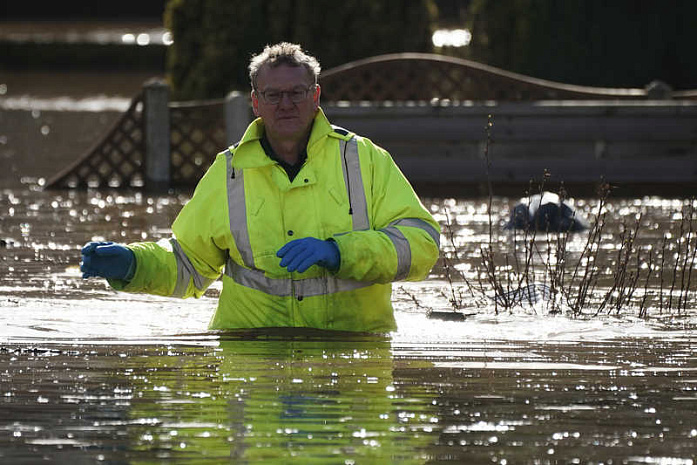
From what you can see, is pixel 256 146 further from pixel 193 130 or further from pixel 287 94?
pixel 193 130

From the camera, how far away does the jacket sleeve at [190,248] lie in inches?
Answer: 262

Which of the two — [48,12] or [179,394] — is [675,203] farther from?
[48,12]

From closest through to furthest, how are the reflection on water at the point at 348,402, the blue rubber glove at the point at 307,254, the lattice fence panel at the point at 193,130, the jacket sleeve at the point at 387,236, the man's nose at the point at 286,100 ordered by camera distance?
the reflection on water at the point at 348,402, the blue rubber glove at the point at 307,254, the jacket sleeve at the point at 387,236, the man's nose at the point at 286,100, the lattice fence panel at the point at 193,130

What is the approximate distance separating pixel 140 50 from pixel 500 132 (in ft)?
72.0

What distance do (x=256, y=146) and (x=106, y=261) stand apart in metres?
0.76

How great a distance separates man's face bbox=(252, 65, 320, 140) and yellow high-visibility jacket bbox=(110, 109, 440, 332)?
0.10 meters

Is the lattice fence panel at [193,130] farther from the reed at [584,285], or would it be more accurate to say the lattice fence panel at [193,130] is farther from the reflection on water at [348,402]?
the reflection on water at [348,402]

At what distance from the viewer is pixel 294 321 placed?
6.71 metres

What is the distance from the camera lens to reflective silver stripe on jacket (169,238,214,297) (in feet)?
22.2

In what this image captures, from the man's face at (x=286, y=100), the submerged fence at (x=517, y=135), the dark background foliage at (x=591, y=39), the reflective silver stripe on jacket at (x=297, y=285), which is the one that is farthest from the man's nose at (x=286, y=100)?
the dark background foliage at (x=591, y=39)

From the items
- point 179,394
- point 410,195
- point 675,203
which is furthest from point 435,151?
point 179,394

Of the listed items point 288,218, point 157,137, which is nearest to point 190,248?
point 288,218

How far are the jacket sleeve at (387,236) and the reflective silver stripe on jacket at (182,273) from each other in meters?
0.73

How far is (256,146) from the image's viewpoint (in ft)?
21.9
